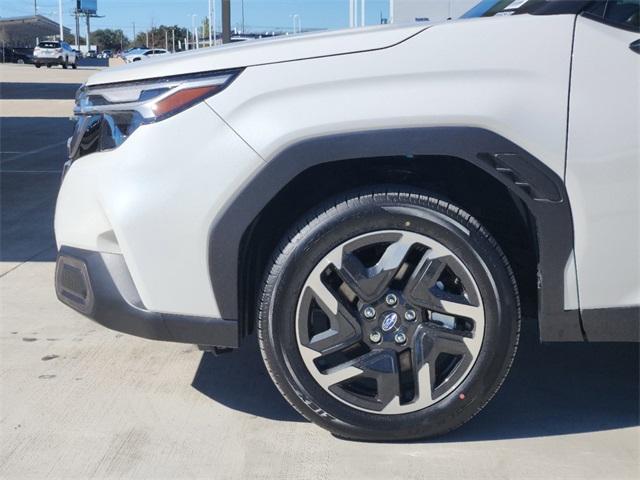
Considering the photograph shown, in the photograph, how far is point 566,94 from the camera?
117 inches

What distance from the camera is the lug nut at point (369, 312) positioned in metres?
3.14

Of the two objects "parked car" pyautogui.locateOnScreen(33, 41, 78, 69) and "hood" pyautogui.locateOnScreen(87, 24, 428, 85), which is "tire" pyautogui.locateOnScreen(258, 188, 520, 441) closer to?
"hood" pyautogui.locateOnScreen(87, 24, 428, 85)

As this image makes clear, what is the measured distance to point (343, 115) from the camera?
3008mm

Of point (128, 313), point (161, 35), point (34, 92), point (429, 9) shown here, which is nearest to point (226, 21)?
point (429, 9)

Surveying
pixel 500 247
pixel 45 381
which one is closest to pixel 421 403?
pixel 500 247

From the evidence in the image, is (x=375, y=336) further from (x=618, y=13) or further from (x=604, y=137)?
(x=618, y=13)

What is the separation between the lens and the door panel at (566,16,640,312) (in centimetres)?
295

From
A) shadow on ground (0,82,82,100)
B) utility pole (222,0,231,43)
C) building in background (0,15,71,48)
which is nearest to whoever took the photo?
utility pole (222,0,231,43)

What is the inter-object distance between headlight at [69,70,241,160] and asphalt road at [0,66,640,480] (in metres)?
1.07

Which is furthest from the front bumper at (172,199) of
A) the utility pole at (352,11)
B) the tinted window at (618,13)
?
the utility pole at (352,11)

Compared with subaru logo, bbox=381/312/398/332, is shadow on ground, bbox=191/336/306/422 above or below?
below

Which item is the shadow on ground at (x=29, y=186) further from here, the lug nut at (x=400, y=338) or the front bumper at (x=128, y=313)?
the lug nut at (x=400, y=338)

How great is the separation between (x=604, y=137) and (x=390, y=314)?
0.94m

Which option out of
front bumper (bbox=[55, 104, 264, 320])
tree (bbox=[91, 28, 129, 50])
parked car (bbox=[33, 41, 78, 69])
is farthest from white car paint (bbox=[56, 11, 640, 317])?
tree (bbox=[91, 28, 129, 50])
